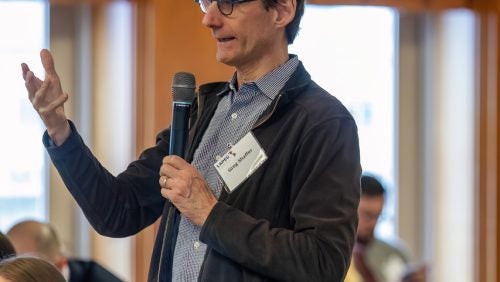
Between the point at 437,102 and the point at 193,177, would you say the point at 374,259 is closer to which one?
the point at 437,102

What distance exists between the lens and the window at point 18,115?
4.81 meters

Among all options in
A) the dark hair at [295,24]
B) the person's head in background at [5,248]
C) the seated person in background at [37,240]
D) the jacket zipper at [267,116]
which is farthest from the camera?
the seated person in background at [37,240]

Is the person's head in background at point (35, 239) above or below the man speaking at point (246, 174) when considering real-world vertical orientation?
below

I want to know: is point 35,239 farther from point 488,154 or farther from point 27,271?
point 488,154

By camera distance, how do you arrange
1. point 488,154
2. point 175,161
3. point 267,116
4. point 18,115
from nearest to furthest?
point 175,161
point 267,116
point 18,115
point 488,154

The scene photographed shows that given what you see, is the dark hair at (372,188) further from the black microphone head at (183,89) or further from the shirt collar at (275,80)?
the black microphone head at (183,89)

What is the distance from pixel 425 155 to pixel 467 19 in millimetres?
769

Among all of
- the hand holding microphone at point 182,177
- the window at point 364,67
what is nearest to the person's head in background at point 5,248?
the hand holding microphone at point 182,177

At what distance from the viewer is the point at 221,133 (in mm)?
1881

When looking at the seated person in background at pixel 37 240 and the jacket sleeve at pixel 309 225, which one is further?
the seated person in background at pixel 37 240

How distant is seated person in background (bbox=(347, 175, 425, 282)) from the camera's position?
174 inches

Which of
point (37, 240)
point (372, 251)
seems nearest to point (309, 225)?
point (37, 240)

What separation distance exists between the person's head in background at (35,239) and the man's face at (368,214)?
1345 mm

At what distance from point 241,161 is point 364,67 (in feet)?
12.0
